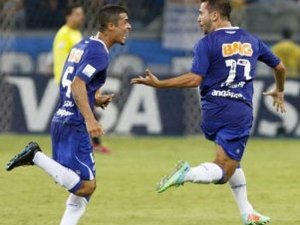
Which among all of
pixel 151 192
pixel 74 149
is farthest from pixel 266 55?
pixel 151 192

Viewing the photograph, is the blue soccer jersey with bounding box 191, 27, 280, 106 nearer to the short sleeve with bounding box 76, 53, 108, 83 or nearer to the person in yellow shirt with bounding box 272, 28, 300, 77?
the short sleeve with bounding box 76, 53, 108, 83

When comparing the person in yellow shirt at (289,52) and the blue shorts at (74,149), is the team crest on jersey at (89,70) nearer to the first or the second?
the blue shorts at (74,149)

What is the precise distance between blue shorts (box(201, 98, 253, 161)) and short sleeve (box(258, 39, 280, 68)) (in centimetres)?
59

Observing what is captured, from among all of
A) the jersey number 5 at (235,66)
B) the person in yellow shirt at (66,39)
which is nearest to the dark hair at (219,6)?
the jersey number 5 at (235,66)

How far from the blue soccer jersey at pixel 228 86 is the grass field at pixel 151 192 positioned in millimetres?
1147

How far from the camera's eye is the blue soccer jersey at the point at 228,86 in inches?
410

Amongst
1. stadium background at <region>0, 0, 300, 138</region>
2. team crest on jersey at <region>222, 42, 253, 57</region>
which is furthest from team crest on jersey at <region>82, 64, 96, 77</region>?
stadium background at <region>0, 0, 300, 138</region>

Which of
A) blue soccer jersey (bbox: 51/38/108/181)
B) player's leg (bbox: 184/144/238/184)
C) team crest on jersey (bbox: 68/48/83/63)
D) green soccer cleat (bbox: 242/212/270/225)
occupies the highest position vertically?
team crest on jersey (bbox: 68/48/83/63)

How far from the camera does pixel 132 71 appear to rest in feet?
70.2

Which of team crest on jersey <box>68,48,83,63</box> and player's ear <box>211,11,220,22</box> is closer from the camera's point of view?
team crest on jersey <box>68,48,83,63</box>

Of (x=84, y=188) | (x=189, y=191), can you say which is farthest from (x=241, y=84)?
(x=189, y=191)

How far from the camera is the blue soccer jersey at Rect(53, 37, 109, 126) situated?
9.59m

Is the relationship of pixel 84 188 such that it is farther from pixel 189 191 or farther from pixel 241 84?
pixel 189 191

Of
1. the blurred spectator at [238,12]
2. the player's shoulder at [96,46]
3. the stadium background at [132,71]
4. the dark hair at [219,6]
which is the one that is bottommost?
the stadium background at [132,71]
